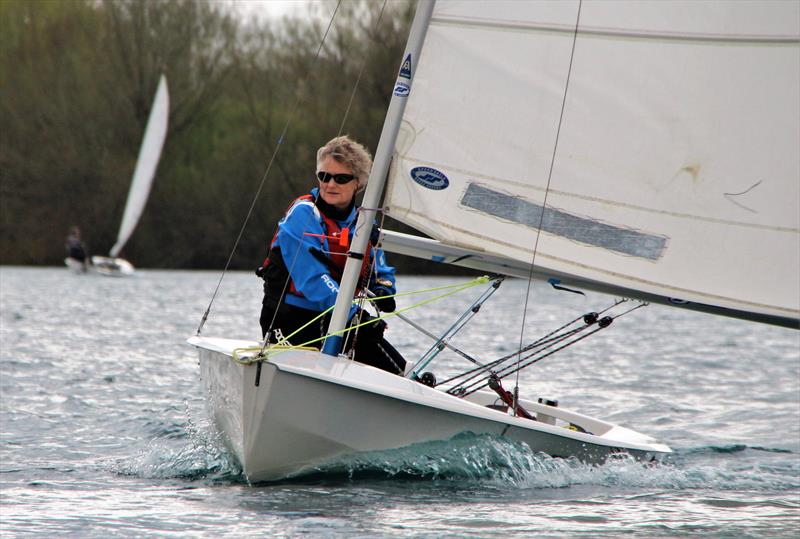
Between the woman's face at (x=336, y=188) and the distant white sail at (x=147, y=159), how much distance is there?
84.8 ft

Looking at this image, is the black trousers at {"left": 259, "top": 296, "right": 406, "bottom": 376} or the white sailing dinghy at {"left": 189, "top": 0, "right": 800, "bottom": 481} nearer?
the white sailing dinghy at {"left": 189, "top": 0, "right": 800, "bottom": 481}

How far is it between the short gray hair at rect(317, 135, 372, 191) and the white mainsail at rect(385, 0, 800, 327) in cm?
24

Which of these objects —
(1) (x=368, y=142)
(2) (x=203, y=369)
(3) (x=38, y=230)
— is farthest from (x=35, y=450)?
(3) (x=38, y=230)

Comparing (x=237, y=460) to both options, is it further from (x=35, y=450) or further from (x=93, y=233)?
(x=93, y=233)

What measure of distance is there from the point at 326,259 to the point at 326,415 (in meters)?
0.74

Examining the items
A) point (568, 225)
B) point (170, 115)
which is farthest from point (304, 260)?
point (170, 115)

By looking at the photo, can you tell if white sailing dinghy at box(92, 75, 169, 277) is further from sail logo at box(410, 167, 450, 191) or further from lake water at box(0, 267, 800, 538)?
sail logo at box(410, 167, 450, 191)

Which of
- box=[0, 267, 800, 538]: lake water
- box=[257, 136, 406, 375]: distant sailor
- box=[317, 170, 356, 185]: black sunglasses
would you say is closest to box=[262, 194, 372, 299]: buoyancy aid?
box=[257, 136, 406, 375]: distant sailor

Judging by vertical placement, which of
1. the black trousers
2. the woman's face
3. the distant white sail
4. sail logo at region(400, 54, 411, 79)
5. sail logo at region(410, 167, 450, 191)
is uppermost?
the distant white sail

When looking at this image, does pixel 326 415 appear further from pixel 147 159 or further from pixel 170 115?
pixel 170 115

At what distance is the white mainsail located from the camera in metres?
5.15

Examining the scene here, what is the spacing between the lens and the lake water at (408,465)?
15.0 feet

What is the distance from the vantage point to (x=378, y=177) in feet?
16.7

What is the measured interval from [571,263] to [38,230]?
95.4 ft
